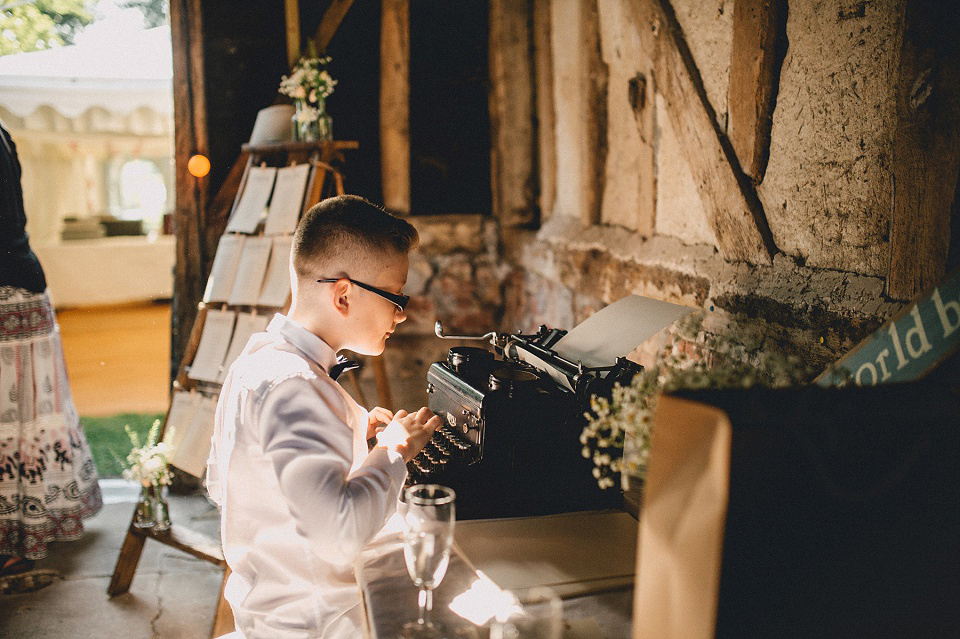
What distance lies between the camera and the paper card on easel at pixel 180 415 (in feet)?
12.3

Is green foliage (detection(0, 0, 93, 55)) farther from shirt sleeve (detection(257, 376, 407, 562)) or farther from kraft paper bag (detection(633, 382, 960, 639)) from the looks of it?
kraft paper bag (detection(633, 382, 960, 639))

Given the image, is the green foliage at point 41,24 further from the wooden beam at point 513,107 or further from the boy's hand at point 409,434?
the boy's hand at point 409,434

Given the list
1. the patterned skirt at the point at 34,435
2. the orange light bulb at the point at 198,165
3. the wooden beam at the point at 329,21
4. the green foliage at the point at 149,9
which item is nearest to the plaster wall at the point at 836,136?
the patterned skirt at the point at 34,435

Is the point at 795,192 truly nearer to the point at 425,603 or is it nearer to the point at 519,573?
the point at 519,573

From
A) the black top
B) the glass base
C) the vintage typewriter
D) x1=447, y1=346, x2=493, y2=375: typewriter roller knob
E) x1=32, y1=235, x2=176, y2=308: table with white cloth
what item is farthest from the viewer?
x1=32, y1=235, x2=176, y2=308: table with white cloth

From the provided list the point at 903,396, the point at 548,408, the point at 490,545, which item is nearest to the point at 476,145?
the point at 548,408

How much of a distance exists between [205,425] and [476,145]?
8.23 ft

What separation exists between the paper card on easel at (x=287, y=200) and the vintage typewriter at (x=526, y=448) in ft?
6.48

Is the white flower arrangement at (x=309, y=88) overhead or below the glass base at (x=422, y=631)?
overhead

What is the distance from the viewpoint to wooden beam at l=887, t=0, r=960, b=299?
4.93 ft

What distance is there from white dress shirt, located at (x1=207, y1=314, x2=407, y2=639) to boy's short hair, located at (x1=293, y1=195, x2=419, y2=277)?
16 centimetres

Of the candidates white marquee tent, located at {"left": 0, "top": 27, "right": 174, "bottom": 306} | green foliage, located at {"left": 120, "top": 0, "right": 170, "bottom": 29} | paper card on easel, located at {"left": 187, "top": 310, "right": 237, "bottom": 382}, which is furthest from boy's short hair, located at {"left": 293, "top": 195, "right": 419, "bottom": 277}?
green foliage, located at {"left": 120, "top": 0, "right": 170, "bottom": 29}

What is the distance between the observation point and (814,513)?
1028mm

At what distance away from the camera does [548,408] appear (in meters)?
1.96
